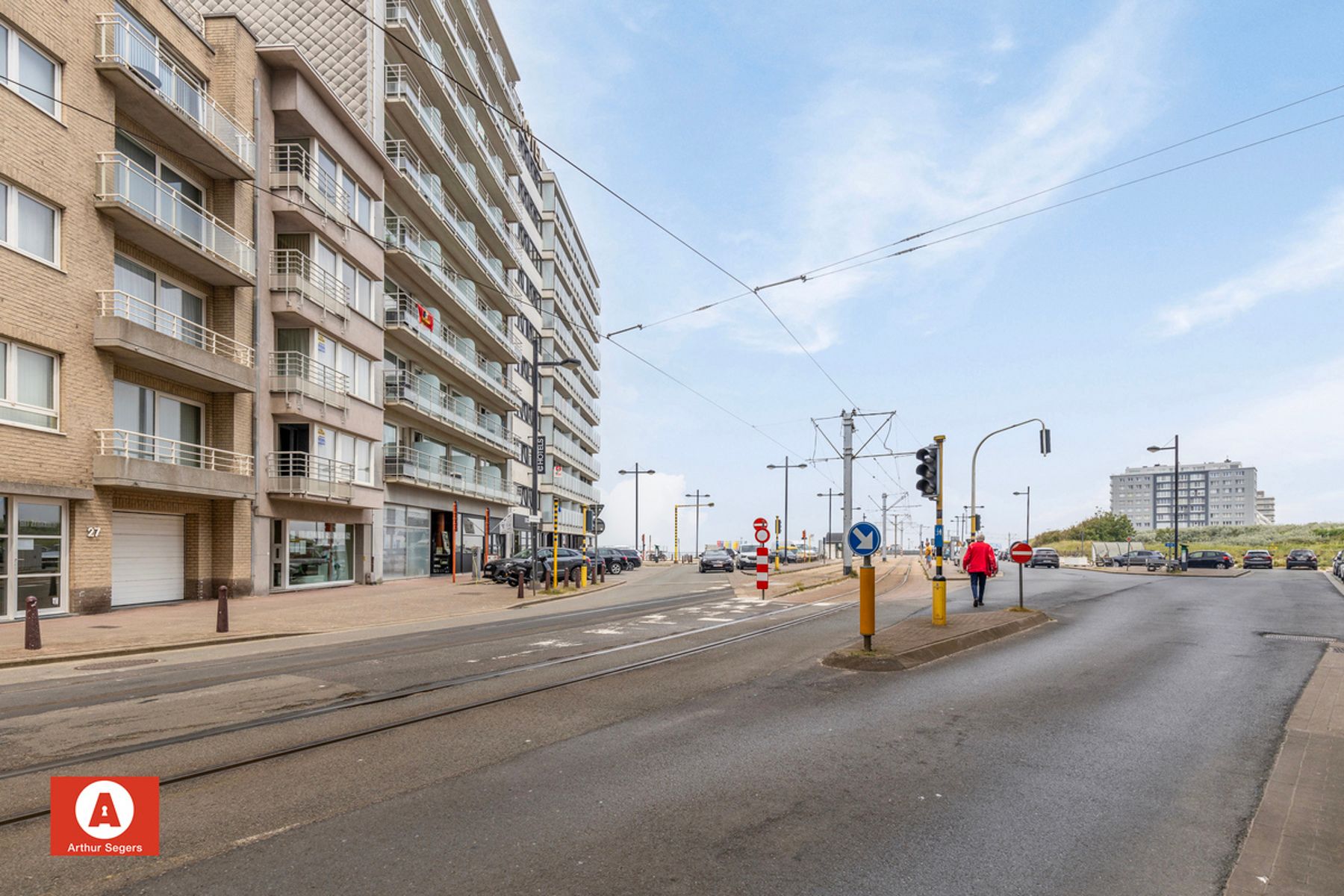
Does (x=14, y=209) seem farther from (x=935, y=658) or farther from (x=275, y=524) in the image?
(x=935, y=658)

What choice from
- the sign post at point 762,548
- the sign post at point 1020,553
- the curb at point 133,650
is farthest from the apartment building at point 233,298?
the sign post at point 1020,553

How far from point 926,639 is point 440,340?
32171 mm

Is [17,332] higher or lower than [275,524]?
higher

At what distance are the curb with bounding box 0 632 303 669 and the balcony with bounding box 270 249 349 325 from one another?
48.4 ft

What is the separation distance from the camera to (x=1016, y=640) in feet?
43.1

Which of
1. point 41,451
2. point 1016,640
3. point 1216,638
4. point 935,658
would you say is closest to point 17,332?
point 41,451

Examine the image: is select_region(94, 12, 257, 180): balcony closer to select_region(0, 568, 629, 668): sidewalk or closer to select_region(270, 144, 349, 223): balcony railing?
select_region(270, 144, 349, 223): balcony railing

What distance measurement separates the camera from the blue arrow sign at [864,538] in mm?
11758

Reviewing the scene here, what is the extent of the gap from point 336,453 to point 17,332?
1277 centimetres

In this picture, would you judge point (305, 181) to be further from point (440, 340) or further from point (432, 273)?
point (440, 340)

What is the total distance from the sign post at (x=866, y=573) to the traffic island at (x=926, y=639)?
302 millimetres

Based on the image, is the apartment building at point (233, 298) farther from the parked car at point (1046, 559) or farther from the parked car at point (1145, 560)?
the parked car at point (1145, 560)

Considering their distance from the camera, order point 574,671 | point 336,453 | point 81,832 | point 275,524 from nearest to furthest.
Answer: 1. point 81,832
2. point 574,671
3. point 275,524
4. point 336,453

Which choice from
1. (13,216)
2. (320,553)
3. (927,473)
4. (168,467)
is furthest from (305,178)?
(927,473)
